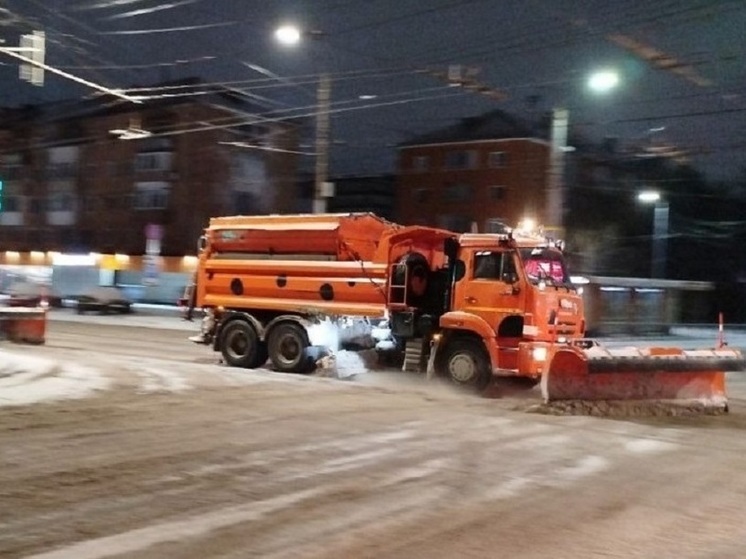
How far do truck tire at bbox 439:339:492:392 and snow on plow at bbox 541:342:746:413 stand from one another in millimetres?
1752

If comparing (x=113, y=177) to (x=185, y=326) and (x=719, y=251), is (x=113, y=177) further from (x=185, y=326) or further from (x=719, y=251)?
(x=719, y=251)

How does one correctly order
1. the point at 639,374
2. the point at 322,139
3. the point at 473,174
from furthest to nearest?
1. the point at 473,174
2. the point at 322,139
3. the point at 639,374

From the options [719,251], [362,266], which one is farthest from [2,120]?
[362,266]

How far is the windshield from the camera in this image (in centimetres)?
1627

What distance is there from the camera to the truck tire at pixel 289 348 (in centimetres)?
1866

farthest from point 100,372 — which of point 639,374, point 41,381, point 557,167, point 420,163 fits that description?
point 420,163

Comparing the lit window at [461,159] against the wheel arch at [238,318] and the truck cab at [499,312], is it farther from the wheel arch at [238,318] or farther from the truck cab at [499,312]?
the truck cab at [499,312]

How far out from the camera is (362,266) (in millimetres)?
17766

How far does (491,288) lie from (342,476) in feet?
25.9

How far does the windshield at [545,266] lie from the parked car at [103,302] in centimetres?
3372

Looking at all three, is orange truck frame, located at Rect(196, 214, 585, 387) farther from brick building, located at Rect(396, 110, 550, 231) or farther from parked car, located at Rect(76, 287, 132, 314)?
brick building, located at Rect(396, 110, 550, 231)

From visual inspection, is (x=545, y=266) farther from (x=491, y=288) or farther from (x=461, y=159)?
(x=461, y=159)

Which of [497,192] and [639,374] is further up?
[497,192]

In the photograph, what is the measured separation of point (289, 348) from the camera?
62.2ft
